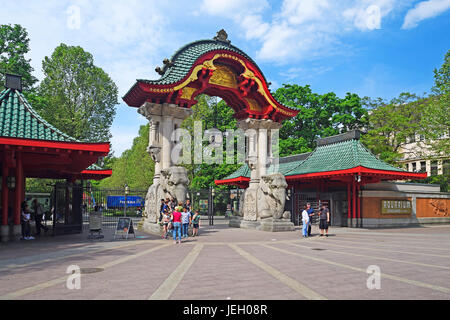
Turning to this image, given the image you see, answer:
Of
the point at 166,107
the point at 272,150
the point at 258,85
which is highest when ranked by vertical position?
the point at 258,85

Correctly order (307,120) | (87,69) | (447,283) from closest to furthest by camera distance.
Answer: (447,283) < (87,69) < (307,120)

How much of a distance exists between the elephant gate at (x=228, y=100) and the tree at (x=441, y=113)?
16.1 metres

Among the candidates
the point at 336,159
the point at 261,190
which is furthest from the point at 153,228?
the point at 336,159

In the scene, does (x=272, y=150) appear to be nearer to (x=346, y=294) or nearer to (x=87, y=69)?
(x=346, y=294)

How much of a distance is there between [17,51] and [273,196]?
27.2 meters

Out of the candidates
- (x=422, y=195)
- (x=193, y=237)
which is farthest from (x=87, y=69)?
(x=422, y=195)

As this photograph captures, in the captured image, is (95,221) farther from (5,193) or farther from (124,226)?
(5,193)

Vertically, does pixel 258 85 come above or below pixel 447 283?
above

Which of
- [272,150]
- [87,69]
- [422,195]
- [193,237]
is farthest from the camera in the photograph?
[87,69]

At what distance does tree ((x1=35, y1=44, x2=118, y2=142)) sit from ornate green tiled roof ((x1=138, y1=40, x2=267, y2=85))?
18567mm

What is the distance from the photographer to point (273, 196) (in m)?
20.6
